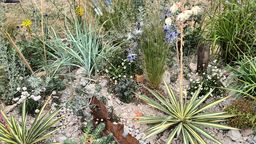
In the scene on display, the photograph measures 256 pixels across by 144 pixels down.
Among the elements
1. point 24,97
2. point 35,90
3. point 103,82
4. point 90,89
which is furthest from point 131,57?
point 24,97

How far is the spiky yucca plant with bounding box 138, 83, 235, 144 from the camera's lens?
3.98 metres

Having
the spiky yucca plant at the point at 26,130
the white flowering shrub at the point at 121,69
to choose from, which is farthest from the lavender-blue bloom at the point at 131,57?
the spiky yucca plant at the point at 26,130

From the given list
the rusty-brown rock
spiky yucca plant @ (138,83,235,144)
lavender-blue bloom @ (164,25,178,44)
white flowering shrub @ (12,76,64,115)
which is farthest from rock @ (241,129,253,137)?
white flowering shrub @ (12,76,64,115)

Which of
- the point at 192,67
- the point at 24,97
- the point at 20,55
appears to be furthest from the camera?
the point at 192,67

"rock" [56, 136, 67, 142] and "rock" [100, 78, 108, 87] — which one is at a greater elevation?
"rock" [100, 78, 108, 87]

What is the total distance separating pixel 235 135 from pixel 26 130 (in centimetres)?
205

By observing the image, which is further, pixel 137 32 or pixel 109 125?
pixel 137 32

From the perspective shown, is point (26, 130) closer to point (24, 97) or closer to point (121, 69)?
point (24, 97)

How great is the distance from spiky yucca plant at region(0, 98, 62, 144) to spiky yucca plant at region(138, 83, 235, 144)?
91 cm

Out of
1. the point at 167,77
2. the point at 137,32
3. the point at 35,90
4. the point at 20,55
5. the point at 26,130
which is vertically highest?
the point at 20,55

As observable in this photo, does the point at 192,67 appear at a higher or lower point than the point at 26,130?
lower

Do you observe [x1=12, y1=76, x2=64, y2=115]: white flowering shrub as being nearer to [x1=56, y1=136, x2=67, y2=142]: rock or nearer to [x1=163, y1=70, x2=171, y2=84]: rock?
[x1=56, y1=136, x2=67, y2=142]: rock

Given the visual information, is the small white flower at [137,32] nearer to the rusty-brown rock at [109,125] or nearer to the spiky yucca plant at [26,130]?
the rusty-brown rock at [109,125]

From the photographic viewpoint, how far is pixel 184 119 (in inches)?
161
